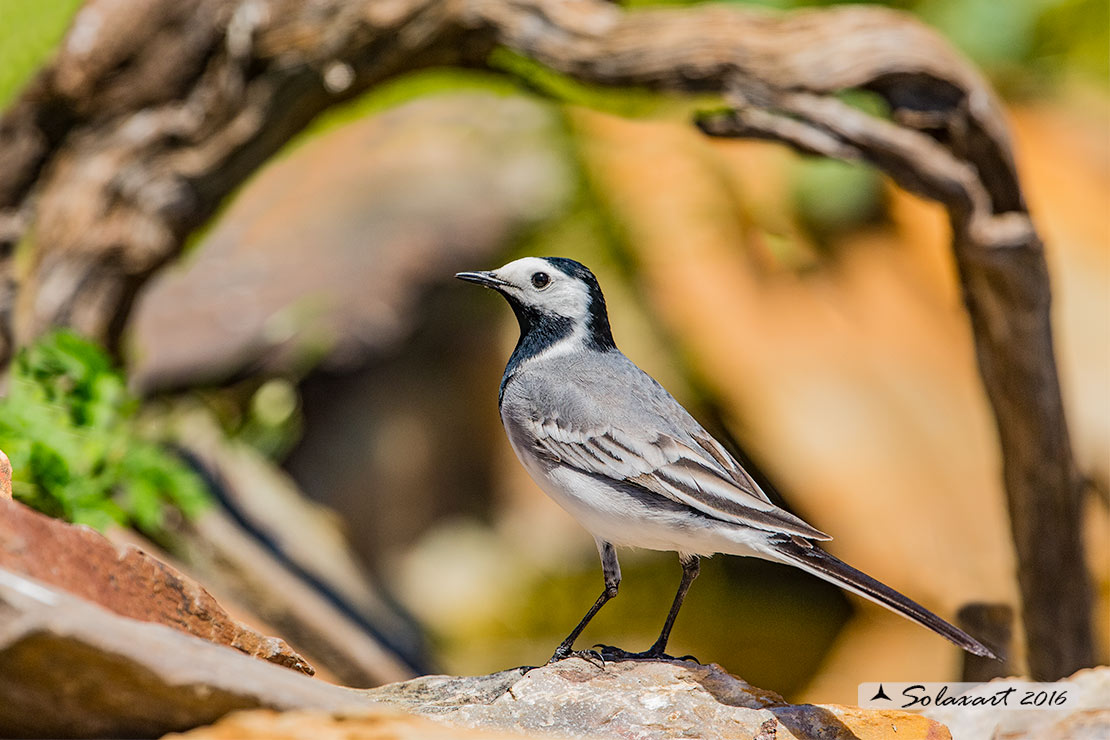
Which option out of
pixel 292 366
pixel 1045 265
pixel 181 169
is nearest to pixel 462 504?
pixel 292 366

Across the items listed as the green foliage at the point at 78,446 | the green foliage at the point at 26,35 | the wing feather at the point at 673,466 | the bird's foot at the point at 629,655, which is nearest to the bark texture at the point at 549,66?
the green foliage at the point at 26,35

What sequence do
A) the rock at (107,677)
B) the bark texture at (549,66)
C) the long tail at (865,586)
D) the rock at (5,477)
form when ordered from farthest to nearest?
the bark texture at (549,66) < the rock at (5,477) < the long tail at (865,586) < the rock at (107,677)

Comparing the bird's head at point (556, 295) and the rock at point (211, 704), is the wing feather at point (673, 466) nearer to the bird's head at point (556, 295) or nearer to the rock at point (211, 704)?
the bird's head at point (556, 295)

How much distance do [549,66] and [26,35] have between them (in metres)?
3.02

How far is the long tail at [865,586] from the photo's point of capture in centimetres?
272

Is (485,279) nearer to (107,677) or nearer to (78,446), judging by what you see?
(107,677)

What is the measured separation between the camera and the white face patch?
396 cm

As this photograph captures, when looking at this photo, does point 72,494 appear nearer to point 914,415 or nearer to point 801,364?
point 801,364


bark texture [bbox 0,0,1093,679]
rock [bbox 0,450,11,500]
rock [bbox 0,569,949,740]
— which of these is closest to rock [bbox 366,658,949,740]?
rock [bbox 0,569,949,740]

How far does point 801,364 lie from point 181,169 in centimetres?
481

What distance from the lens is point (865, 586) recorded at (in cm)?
283

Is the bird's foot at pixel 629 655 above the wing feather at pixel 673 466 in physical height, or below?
below

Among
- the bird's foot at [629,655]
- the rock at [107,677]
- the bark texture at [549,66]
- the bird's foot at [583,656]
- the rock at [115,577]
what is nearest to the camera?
the rock at [107,677]

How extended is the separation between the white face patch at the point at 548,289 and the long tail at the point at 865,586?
1281mm
